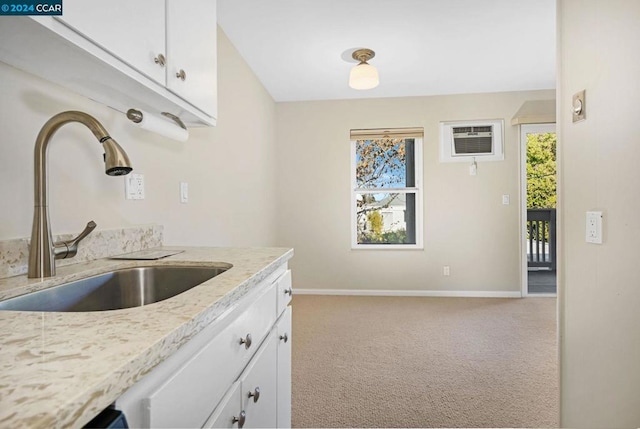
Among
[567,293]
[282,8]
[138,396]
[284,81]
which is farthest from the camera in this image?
[284,81]

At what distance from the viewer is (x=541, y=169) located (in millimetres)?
4820

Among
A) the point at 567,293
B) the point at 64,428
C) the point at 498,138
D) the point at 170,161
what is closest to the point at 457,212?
the point at 498,138

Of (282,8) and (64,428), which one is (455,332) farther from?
(64,428)

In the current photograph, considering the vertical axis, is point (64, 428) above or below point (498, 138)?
below

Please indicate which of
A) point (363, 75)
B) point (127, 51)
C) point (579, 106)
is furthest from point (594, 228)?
point (363, 75)

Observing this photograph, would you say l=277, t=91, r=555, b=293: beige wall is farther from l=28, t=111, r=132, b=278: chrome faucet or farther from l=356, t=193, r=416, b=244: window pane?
l=28, t=111, r=132, b=278: chrome faucet

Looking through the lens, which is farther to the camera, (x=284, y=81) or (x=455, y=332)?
(x=284, y=81)

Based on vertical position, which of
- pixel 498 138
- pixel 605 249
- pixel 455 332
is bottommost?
pixel 455 332

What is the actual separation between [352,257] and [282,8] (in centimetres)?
276

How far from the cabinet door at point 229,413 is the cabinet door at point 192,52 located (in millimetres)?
986

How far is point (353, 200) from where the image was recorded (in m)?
4.27

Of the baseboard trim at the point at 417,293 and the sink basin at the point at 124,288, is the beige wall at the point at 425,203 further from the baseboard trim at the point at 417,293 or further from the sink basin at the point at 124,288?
the sink basin at the point at 124,288

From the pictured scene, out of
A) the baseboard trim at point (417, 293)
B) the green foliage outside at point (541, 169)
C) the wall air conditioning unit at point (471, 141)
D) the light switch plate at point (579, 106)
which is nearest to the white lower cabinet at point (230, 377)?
the light switch plate at point (579, 106)

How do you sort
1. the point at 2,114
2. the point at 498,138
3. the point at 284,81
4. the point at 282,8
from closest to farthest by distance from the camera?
the point at 2,114 → the point at 282,8 → the point at 284,81 → the point at 498,138
